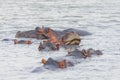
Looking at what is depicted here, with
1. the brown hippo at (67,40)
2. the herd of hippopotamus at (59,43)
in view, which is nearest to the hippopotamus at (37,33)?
the herd of hippopotamus at (59,43)

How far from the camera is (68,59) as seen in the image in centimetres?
2206

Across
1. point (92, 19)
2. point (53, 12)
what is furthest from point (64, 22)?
point (53, 12)

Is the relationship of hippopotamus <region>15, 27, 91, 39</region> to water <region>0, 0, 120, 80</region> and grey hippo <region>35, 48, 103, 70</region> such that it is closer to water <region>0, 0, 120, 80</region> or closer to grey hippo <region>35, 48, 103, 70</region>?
water <region>0, 0, 120, 80</region>

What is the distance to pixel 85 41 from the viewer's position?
90.2ft

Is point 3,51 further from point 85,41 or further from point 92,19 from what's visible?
point 92,19

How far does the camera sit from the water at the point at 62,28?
20.7 meters

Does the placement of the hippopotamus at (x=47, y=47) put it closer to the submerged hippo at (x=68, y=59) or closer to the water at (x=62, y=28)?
the water at (x=62, y=28)

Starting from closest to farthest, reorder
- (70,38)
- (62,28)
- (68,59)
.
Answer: (68,59) → (70,38) → (62,28)

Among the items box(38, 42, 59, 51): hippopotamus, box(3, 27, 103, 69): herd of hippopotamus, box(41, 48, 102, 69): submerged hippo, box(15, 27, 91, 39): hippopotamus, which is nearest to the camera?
box(41, 48, 102, 69): submerged hippo

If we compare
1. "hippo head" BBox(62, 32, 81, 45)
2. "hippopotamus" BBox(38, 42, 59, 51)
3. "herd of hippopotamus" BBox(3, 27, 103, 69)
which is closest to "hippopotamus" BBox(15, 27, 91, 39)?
"herd of hippopotamus" BBox(3, 27, 103, 69)

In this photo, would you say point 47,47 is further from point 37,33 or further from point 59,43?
point 37,33

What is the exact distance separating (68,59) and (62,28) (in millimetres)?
9602

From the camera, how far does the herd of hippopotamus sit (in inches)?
834

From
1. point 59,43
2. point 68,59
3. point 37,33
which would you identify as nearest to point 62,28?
point 37,33
